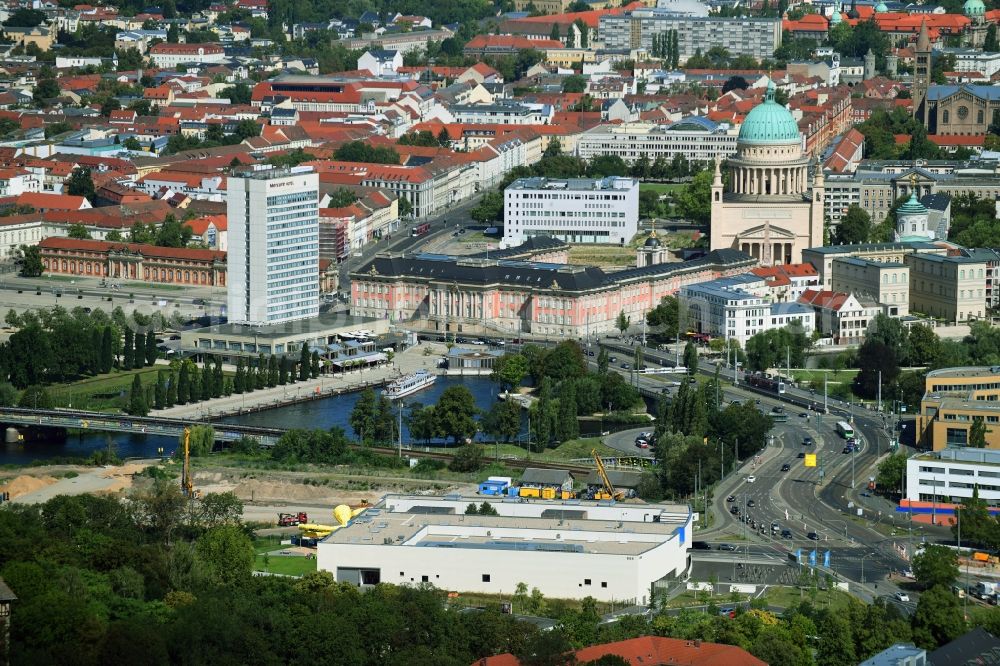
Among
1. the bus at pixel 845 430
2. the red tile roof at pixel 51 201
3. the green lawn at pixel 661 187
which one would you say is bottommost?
the bus at pixel 845 430

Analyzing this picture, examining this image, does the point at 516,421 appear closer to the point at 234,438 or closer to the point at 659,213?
the point at 234,438

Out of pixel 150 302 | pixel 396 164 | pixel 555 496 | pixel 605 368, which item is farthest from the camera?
pixel 396 164

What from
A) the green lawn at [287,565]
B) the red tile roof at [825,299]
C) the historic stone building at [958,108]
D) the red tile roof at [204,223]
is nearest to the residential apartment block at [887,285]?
the red tile roof at [825,299]

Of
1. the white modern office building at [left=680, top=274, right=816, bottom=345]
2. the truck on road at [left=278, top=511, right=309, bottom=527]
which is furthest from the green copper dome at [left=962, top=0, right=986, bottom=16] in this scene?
the truck on road at [left=278, top=511, right=309, bottom=527]

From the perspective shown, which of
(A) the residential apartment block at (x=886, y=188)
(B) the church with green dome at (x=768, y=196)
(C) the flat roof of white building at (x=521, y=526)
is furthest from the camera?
(A) the residential apartment block at (x=886, y=188)

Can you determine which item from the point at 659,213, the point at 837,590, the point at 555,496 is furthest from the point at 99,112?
the point at 837,590

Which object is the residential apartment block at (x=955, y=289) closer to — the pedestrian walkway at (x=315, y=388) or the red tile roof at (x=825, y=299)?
the red tile roof at (x=825, y=299)

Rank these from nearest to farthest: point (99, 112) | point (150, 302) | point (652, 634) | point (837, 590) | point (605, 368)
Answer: point (652, 634), point (837, 590), point (605, 368), point (150, 302), point (99, 112)
